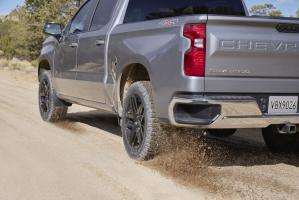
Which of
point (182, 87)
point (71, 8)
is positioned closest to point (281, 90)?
point (182, 87)

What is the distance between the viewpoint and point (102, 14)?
6965 millimetres

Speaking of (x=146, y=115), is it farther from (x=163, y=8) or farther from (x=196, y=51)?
(x=163, y=8)

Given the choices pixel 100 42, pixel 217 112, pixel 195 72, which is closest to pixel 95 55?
Answer: pixel 100 42

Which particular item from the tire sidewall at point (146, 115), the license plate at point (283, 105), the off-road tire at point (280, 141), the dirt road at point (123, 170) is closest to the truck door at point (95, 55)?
the dirt road at point (123, 170)

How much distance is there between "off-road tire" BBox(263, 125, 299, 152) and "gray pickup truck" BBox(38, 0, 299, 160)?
43.4 inches

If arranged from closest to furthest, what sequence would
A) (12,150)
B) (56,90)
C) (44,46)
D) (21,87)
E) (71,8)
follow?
(12,150) → (56,90) → (44,46) → (21,87) → (71,8)

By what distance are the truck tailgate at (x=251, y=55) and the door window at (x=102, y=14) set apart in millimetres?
2132

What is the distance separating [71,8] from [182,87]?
24084 millimetres

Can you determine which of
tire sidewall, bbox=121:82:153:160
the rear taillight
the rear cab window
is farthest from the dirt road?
the rear cab window

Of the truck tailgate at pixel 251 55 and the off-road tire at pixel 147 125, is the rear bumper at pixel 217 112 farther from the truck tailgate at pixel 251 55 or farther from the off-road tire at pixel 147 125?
the off-road tire at pixel 147 125

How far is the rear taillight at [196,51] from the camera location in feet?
15.8

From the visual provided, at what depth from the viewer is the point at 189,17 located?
491 centimetres

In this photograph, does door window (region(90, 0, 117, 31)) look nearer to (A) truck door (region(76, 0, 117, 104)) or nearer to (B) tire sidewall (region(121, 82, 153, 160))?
(A) truck door (region(76, 0, 117, 104))

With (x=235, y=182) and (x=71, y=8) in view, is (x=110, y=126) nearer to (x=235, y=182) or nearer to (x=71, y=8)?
(x=235, y=182)
